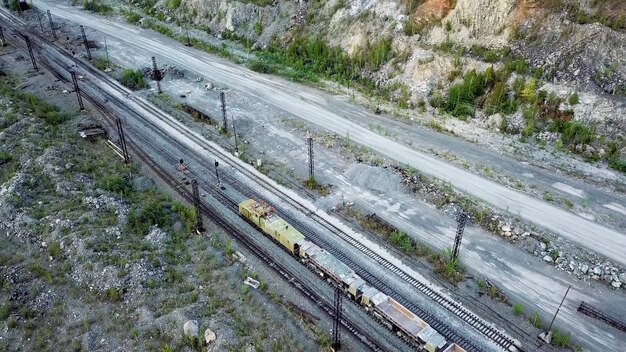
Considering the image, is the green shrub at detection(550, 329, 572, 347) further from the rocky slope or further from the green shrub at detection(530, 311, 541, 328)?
the rocky slope

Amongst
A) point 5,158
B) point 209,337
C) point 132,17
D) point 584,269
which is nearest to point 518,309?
point 584,269

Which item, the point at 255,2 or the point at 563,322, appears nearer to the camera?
the point at 563,322

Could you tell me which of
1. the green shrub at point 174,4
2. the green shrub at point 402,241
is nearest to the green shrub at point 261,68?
the green shrub at point 174,4

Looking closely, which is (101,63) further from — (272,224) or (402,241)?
(402,241)

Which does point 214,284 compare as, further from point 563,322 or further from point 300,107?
point 300,107

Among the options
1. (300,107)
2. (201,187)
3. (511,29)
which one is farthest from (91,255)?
(511,29)

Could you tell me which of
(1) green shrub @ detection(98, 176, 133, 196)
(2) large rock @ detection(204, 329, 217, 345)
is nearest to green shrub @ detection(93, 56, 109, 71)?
(1) green shrub @ detection(98, 176, 133, 196)
